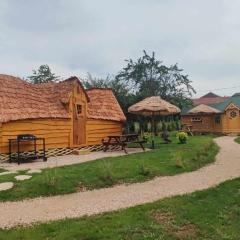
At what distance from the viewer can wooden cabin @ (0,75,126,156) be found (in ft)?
60.3

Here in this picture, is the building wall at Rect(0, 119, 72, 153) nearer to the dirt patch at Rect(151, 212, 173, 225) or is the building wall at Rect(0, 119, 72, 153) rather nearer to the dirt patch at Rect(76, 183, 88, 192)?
the dirt patch at Rect(76, 183, 88, 192)

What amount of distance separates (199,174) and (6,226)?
25.5 feet

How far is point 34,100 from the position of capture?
66.9 feet

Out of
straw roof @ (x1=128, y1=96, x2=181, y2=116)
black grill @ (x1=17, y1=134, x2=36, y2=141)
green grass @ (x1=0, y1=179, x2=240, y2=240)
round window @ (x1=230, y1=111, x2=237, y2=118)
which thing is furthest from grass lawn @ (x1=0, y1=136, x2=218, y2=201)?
round window @ (x1=230, y1=111, x2=237, y2=118)

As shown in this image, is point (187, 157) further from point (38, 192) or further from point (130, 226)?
point (130, 226)

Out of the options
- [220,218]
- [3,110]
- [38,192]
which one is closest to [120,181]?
[38,192]

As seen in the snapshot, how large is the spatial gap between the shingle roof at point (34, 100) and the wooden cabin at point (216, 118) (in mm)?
16025

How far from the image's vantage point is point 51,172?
12664mm

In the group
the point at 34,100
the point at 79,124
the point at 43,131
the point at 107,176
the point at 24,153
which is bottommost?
the point at 107,176

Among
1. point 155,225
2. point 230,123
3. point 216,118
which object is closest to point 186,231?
point 155,225

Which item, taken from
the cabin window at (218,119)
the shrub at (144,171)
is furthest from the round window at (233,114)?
the shrub at (144,171)

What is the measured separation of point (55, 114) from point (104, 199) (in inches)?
420

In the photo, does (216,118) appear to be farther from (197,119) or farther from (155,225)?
(155,225)

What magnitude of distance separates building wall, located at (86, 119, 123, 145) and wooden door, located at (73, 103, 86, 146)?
1.50ft
